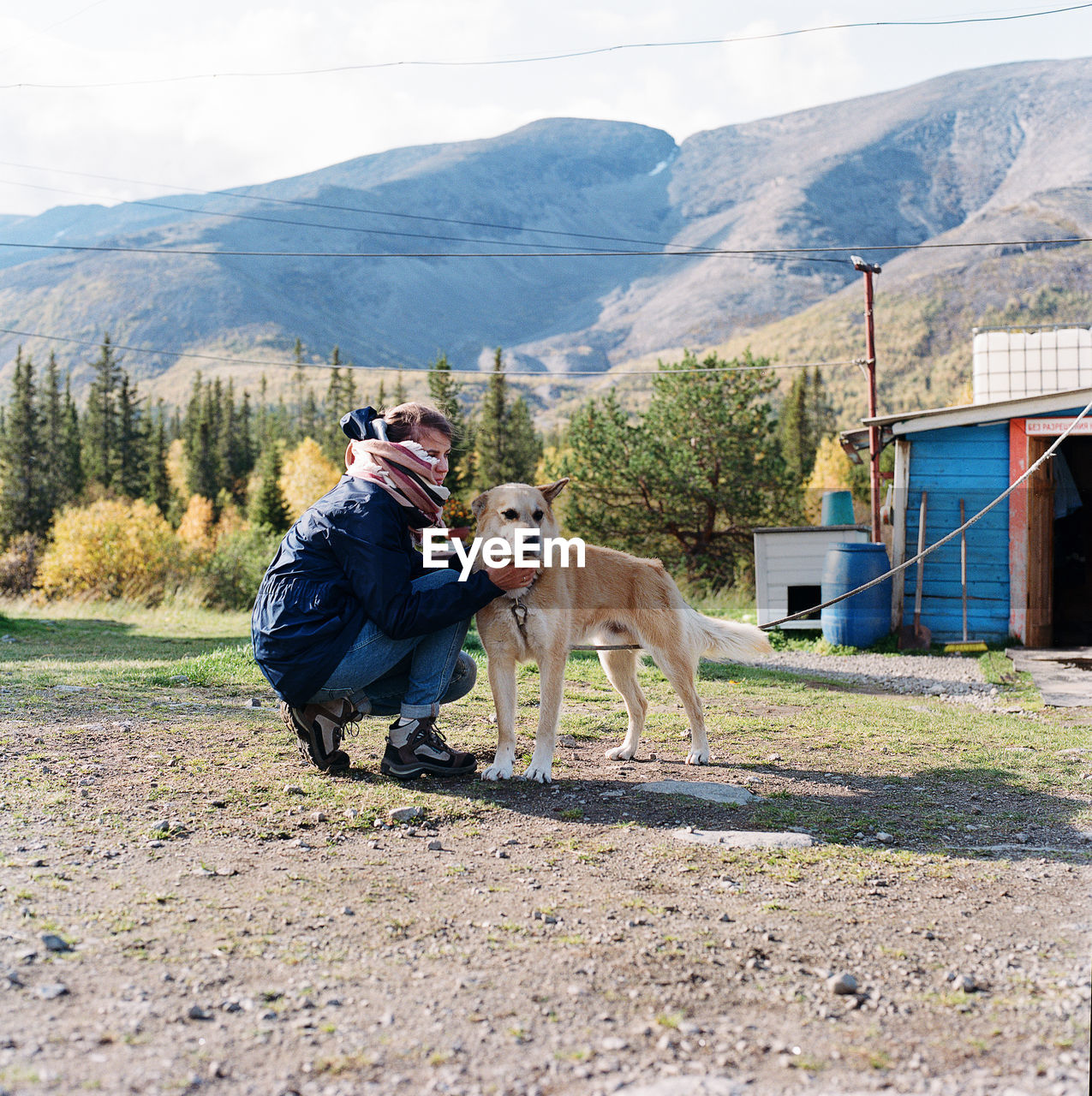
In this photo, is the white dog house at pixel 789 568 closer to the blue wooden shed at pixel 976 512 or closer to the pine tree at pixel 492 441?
the blue wooden shed at pixel 976 512

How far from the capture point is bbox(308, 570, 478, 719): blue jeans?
4.23 metres

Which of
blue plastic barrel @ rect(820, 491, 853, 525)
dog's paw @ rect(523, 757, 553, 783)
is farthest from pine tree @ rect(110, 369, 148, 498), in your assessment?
dog's paw @ rect(523, 757, 553, 783)

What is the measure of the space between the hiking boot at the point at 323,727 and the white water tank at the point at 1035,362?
14.2 metres

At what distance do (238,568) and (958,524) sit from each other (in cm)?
2983

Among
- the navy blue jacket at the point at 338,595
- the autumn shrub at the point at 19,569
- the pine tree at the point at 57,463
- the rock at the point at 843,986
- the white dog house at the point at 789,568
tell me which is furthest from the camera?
the pine tree at the point at 57,463

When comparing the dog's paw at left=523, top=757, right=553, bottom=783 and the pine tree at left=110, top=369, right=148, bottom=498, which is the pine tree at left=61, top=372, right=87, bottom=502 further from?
the dog's paw at left=523, top=757, right=553, bottom=783

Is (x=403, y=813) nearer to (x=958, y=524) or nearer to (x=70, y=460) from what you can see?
(x=958, y=524)

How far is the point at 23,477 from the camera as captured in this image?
6188 cm

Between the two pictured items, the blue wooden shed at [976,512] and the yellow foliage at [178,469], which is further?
the yellow foliage at [178,469]

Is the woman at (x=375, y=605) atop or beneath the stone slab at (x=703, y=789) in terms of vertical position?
atop

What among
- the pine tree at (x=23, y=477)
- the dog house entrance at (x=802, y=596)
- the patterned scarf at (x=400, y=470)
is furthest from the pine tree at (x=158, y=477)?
the patterned scarf at (x=400, y=470)

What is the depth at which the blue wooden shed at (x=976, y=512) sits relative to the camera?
12.2m

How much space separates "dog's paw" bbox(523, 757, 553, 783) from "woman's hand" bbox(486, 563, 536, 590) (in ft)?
2.91

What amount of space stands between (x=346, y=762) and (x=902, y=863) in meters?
2.53
